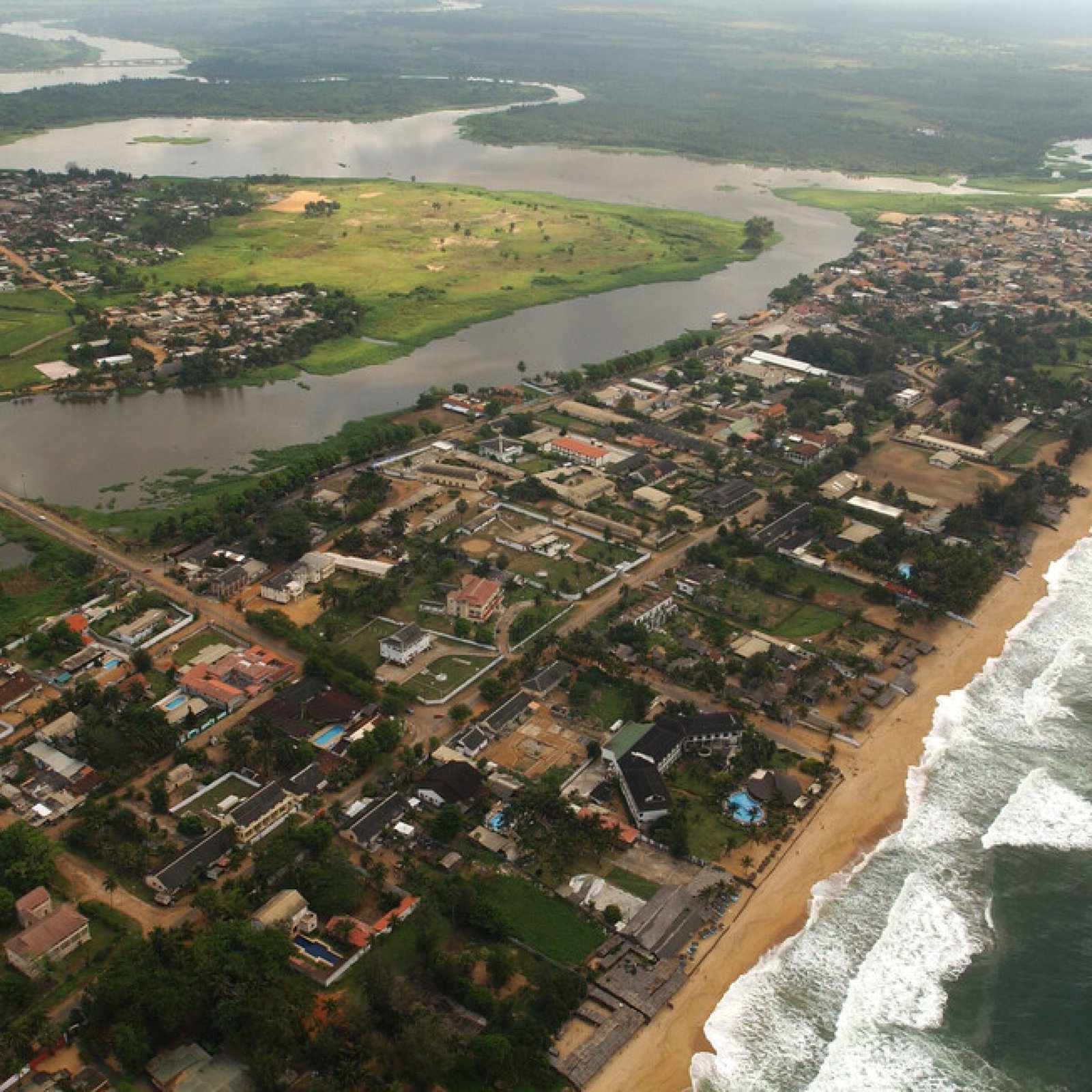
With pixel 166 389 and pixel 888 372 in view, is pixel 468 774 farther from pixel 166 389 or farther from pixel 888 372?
pixel 888 372

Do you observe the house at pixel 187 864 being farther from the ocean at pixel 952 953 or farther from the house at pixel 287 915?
the ocean at pixel 952 953

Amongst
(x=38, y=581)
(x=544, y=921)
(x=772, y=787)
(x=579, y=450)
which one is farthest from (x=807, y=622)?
(x=38, y=581)

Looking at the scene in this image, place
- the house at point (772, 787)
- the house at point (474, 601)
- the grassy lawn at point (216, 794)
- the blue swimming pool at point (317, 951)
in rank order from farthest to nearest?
the house at point (474, 601), the house at point (772, 787), the grassy lawn at point (216, 794), the blue swimming pool at point (317, 951)

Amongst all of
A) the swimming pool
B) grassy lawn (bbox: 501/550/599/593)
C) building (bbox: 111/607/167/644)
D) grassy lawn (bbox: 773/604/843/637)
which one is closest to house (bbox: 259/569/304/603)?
building (bbox: 111/607/167/644)

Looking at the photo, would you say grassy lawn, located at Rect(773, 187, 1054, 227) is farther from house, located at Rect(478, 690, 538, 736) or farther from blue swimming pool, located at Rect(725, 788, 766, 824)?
blue swimming pool, located at Rect(725, 788, 766, 824)

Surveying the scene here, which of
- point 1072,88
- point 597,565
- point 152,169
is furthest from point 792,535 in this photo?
point 1072,88

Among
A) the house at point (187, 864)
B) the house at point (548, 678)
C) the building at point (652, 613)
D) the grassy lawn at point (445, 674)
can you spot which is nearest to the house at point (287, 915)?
the house at point (187, 864)
